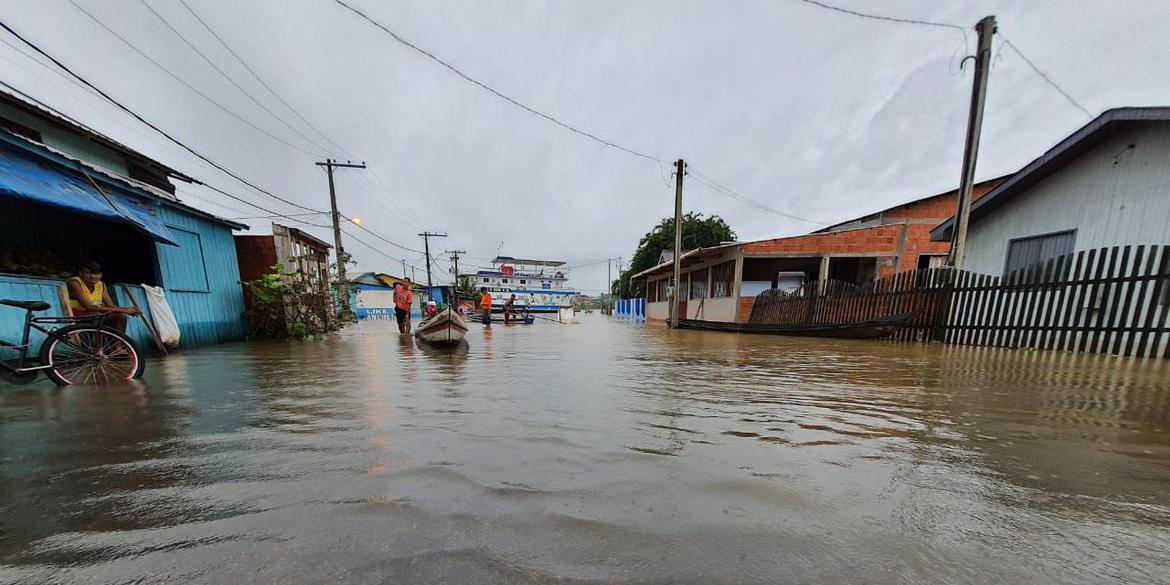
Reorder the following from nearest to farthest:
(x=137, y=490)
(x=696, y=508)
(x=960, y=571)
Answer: (x=960, y=571)
(x=696, y=508)
(x=137, y=490)

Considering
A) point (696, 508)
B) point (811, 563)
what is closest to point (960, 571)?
point (811, 563)

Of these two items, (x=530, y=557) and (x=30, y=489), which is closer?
(x=530, y=557)

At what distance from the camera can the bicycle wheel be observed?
→ 4.11 meters

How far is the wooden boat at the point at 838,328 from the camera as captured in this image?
884 cm

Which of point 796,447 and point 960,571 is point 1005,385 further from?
point 960,571

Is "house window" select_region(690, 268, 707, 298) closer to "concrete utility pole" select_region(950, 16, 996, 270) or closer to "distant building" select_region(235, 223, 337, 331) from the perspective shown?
"concrete utility pole" select_region(950, 16, 996, 270)

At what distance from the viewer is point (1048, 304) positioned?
20.9 ft

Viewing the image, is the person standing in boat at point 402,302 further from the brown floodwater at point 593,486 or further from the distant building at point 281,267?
the brown floodwater at point 593,486

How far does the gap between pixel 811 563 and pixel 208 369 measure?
734 centimetres

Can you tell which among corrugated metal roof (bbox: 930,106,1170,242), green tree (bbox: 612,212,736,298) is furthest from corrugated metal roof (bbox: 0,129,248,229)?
green tree (bbox: 612,212,736,298)

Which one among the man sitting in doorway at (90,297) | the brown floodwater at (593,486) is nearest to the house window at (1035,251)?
the brown floodwater at (593,486)

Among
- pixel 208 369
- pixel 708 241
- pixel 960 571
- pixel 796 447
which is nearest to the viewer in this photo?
pixel 960 571

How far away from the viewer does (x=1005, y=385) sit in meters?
3.84

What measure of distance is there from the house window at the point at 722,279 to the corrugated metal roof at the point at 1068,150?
6.89 meters
